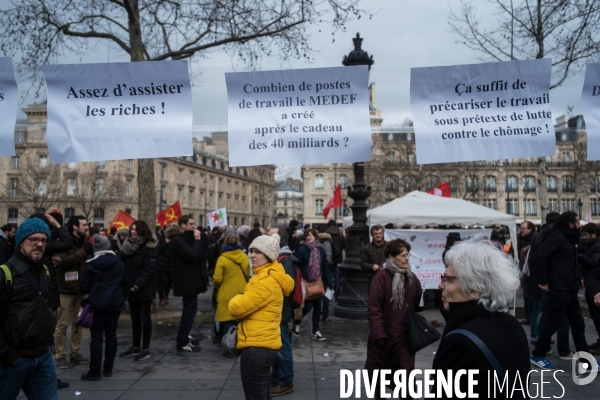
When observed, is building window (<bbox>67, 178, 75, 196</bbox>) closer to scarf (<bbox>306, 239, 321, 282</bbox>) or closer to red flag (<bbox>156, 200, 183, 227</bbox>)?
red flag (<bbox>156, 200, 183, 227</bbox>)

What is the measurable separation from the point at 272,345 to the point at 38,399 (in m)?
1.71

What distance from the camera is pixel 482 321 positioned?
92.8 inches

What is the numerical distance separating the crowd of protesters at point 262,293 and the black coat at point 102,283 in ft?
0.04

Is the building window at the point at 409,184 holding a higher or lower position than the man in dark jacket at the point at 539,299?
higher

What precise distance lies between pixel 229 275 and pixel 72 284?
2.02 metres

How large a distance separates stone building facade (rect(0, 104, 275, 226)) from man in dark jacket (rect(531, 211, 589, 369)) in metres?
31.9

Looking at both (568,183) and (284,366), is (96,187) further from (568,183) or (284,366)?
(284,366)

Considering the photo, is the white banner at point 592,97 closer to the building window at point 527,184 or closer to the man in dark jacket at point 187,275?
the man in dark jacket at point 187,275

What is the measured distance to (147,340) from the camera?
24.0ft

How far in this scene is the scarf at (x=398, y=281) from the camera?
4.86 meters

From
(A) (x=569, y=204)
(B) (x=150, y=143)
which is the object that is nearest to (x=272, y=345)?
(B) (x=150, y=143)

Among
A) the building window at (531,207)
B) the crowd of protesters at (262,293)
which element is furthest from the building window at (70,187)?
the building window at (531,207)

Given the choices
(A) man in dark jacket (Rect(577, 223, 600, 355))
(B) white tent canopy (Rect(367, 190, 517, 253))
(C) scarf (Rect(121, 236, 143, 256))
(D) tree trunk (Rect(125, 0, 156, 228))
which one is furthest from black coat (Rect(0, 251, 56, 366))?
(B) white tent canopy (Rect(367, 190, 517, 253))

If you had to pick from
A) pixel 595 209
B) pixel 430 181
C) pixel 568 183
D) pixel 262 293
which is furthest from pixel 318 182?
pixel 262 293
